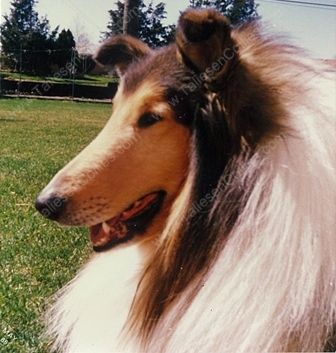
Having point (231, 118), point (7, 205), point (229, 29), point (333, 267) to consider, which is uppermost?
point (229, 29)

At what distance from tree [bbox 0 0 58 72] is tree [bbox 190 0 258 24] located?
0.30m

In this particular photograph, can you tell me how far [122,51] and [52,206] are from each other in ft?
0.85

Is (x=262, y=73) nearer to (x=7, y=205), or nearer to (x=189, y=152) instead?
(x=189, y=152)

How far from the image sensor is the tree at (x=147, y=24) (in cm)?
104

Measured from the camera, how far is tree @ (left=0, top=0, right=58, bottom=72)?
3.86ft

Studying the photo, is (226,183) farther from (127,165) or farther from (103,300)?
(103,300)

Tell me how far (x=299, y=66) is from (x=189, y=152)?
7.5 inches

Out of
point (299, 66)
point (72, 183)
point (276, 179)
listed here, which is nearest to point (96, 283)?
point (72, 183)

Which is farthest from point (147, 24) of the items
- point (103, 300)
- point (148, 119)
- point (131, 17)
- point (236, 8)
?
point (103, 300)

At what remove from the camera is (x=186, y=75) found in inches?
35.0

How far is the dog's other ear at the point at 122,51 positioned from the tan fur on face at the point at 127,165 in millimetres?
90

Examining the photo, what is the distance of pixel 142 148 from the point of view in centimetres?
90

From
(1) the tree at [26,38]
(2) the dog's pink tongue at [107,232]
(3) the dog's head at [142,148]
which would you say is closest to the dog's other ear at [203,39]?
(3) the dog's head at [142,148]

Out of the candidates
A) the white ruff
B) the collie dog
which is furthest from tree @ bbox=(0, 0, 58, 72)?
the white ruff
